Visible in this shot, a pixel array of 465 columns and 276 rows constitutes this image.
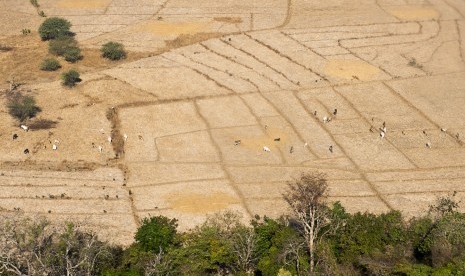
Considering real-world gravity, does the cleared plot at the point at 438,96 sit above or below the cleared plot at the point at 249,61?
below

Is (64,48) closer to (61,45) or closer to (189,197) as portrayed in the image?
(61,45)

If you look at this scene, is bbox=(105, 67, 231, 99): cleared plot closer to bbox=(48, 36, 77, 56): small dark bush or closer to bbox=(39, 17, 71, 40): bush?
bbox=(48, 36, 77, 56): small dark bush

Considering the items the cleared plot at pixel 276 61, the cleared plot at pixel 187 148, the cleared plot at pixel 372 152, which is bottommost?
the cleared plot at pixel 276 61

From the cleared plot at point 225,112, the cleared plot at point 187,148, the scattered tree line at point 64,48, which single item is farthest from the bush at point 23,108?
the cleared plot at point 225,112

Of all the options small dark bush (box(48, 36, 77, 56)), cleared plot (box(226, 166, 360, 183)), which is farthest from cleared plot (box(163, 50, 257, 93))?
cleared plot (box(226, 166, 360, 183))

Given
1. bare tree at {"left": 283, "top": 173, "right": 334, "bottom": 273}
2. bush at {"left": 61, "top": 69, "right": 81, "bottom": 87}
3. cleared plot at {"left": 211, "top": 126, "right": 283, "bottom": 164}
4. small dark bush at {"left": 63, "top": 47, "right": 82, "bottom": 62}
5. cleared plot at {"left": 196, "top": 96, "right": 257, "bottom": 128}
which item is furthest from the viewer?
small dark bush at {"left": 63, "top": 47, "right": 82, "bottom": 62}

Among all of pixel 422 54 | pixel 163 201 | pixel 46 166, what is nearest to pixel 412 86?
pixel 422 54

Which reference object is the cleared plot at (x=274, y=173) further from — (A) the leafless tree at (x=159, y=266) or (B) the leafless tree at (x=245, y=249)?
(A) the leafless tree at (x=159, y=266)
